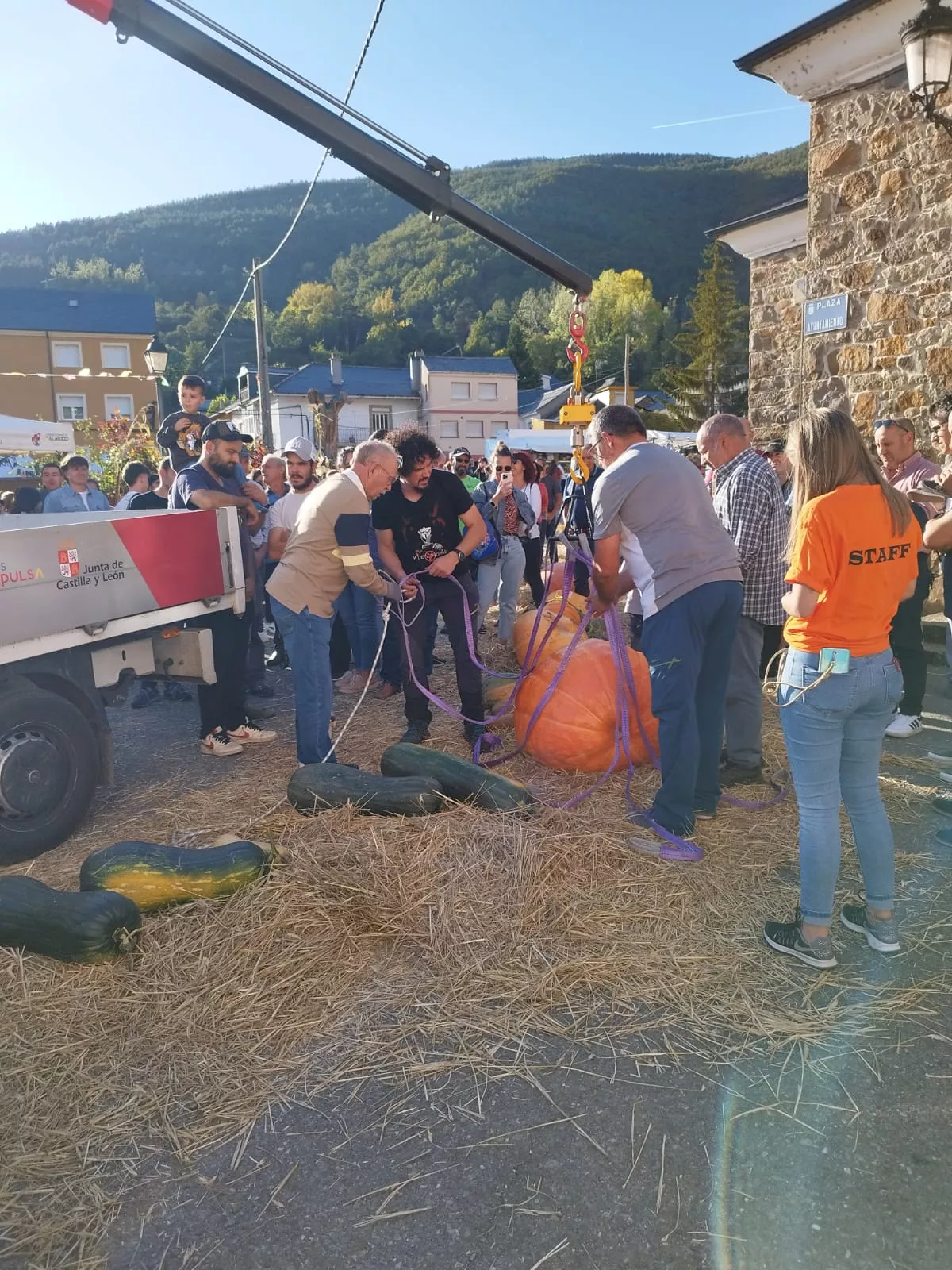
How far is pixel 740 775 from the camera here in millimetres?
4938

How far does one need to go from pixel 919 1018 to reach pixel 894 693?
3.55ft

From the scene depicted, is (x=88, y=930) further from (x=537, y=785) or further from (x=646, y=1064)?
(x=537, y=785)

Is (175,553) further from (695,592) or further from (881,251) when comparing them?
(881,251)

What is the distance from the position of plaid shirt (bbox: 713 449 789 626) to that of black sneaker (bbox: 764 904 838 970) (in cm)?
201

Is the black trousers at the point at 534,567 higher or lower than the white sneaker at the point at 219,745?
higher

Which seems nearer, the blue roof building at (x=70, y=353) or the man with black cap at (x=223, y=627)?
the man with black cap at (x=223, y=627)

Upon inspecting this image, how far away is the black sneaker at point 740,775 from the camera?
491cm

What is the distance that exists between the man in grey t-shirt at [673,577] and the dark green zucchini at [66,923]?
236 cm

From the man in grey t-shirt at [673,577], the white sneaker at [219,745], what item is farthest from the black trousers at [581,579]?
the man in grey t-shirt at [673,577]

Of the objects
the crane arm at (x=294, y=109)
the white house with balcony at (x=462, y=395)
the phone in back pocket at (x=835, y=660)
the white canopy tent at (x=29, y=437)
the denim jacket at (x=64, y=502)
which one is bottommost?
the phone in back pocket at (x=835, y=660)

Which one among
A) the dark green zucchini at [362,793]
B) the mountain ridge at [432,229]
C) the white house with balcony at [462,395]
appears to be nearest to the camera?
the dark green zucchini at [362,793]

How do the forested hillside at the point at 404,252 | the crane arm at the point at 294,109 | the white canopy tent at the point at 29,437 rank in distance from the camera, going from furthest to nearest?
the forested hillside at the point at 404,252, the white canopy tent at the point at 29,437, the crane arm at the point at 294,109

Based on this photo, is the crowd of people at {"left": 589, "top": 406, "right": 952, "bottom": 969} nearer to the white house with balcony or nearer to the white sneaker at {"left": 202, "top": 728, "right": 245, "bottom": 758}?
the white sneaker at {"left": 202, "top": 728, "right": 245, "bottom": 758}

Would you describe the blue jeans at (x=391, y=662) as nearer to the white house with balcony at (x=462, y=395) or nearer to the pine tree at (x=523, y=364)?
the white house with balcony at (x=462, y=395)
